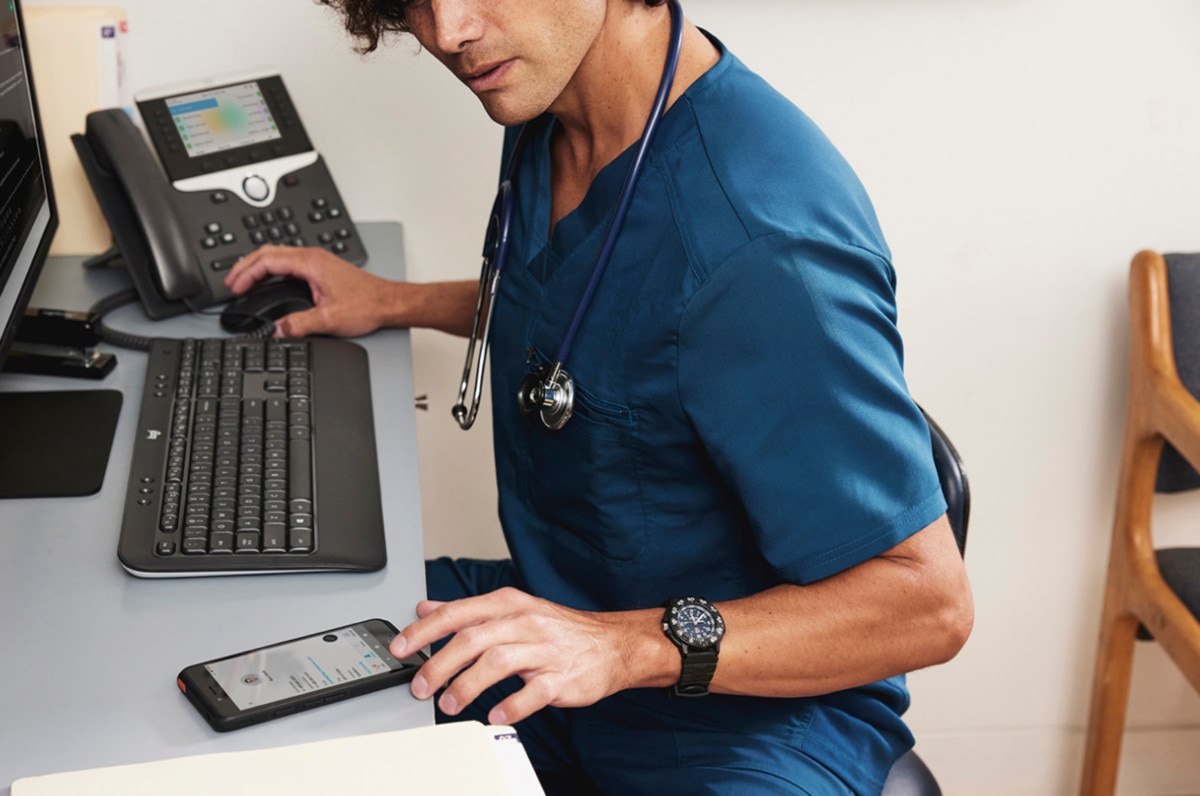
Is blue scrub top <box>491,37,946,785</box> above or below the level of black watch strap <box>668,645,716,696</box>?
above

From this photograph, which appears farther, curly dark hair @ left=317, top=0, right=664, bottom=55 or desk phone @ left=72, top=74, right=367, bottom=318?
desk phone @ left=72, top=74, right=367, bottom=318

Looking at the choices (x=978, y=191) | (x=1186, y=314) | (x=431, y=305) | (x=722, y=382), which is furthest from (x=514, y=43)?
(x=1186, y=314)

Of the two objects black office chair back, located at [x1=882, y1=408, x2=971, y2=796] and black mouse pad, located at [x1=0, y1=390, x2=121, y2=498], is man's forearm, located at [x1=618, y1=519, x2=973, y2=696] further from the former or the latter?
black mouse pad, located at [x1=0, y1=390, x2=121, y2=498]

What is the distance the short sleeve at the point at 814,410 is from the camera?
81 centimetres

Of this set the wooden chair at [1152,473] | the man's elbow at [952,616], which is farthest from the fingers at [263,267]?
the wooden chair at [1152,473]

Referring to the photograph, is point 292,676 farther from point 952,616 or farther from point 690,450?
point 952,616

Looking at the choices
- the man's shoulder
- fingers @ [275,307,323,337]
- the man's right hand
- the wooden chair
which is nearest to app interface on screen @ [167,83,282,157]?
the man's right hand

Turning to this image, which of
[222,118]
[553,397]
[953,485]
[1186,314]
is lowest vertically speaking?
[1186,314]

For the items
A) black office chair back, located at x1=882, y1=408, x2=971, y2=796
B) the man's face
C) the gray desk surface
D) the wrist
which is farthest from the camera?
black office chair back, located at x1=882, y1=408, x2=971, y2=796

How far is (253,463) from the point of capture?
3.05 ft

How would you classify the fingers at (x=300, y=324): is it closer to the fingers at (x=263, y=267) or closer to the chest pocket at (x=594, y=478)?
the fingers at (x=263, y=267)

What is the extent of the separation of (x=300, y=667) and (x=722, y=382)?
341 millimetres

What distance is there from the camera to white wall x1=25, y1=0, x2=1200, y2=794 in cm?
151

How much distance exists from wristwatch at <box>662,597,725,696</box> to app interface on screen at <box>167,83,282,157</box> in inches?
33.0
